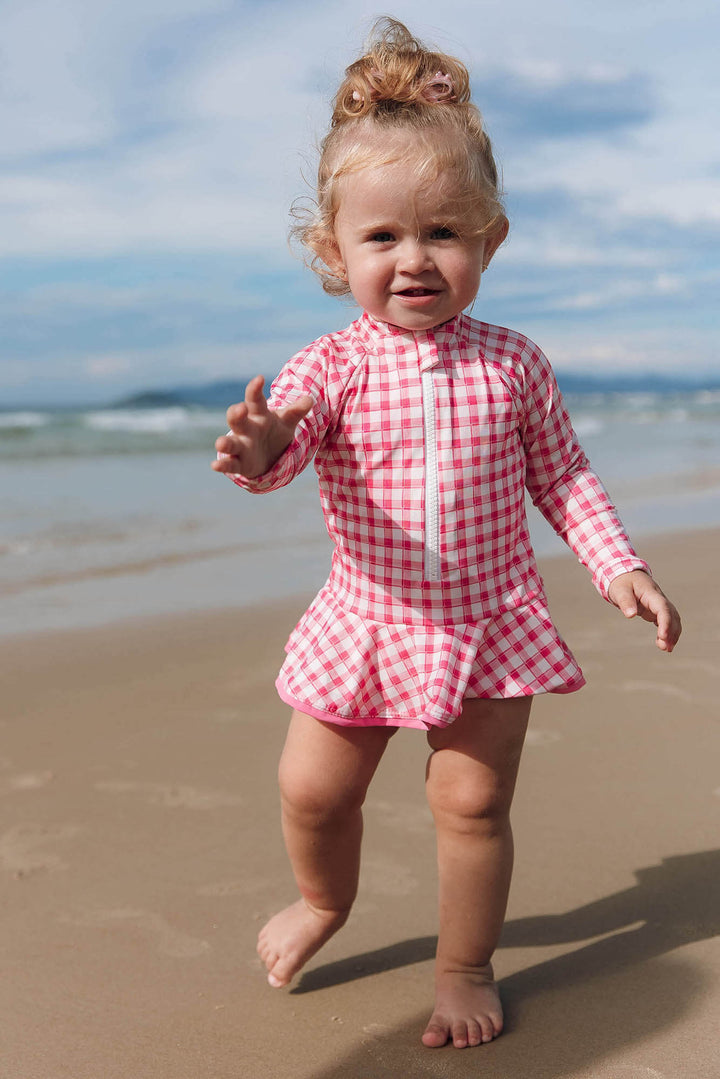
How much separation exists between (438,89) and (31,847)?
1892mm

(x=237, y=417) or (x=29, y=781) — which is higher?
(x=237, y=417)

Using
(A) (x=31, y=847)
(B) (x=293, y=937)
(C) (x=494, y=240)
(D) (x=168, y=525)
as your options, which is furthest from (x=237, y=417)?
(D) (x=168, y=525)

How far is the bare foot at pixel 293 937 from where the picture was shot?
2072 millimetres

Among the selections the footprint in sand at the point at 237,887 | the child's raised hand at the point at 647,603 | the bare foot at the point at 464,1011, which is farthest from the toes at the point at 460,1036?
the child's raised hand at the point at 647,603

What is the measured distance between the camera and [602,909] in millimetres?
2369

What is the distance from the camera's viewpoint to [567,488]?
214cm

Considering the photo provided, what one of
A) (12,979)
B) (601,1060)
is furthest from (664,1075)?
(12,979)

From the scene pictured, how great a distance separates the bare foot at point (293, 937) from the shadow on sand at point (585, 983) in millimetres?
75

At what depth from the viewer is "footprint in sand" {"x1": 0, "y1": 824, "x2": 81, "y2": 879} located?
8.16ft

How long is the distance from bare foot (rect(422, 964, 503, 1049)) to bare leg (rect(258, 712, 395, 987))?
0.84 ft

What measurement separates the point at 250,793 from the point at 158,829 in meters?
0.28

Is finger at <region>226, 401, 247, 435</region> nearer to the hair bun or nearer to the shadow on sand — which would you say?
the hair bun

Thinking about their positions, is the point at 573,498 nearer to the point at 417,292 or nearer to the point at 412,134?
the point at 417,292

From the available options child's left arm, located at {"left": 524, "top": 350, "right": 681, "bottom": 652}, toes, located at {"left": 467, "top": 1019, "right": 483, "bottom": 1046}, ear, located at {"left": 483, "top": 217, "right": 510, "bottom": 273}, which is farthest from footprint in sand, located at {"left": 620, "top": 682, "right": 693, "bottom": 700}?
ear, located at {"left": 483, "top": 217, "right": 510, "bottom": 273}
